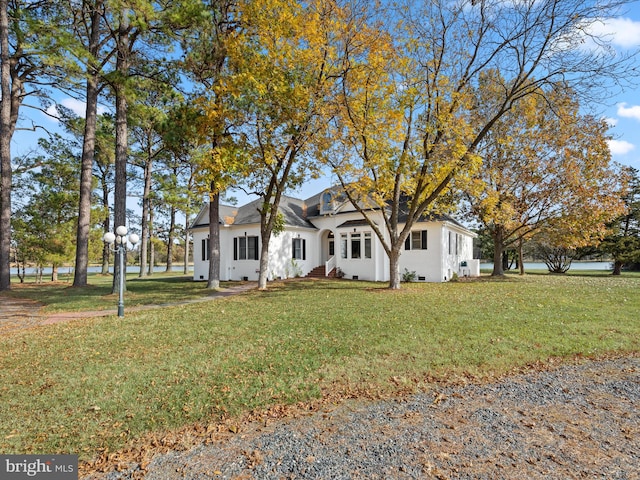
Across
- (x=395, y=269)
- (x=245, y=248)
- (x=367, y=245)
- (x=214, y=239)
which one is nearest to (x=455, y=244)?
(x=367, y=245)

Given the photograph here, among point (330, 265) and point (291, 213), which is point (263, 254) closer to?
point (330, 265)

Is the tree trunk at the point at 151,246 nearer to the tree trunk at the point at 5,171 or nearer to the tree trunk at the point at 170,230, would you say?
the tree trunk at the point at 170,230

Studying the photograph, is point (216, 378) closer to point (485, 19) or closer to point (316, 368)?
point (316, 368)

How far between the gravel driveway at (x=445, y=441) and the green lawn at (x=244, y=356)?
587mm

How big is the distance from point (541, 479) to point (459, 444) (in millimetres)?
712

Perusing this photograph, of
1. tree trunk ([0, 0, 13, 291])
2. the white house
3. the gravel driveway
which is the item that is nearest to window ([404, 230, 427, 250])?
the white house

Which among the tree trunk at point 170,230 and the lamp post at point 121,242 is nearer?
the lamp post at point 121,242

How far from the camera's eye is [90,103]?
47.5ft

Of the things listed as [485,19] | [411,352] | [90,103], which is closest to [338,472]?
[411,352]

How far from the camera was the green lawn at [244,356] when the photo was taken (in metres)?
3.97

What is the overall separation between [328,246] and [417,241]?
249 inches

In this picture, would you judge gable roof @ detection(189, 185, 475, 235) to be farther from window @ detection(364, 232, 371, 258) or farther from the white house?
window @ detection(364, 232, 371, 258)

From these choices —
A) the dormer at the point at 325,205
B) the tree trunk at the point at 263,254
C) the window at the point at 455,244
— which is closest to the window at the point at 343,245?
the dormer at the point at 325,205

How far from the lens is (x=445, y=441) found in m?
3.38
